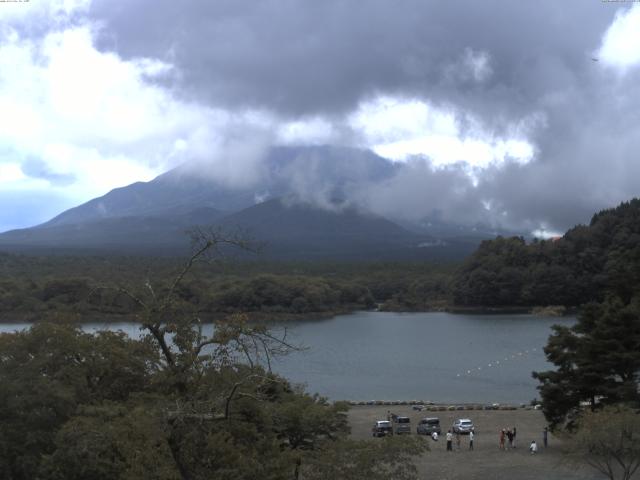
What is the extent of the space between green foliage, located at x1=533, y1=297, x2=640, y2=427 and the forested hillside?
43.8 meters

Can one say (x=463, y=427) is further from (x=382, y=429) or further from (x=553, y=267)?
(x=553, y=267)

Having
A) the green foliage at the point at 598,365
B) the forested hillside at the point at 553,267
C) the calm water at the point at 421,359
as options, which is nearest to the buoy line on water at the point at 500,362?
the calm water at the point at 421,359

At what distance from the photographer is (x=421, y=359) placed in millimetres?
34719

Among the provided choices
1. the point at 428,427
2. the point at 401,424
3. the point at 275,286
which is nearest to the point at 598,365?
the point at 428,427

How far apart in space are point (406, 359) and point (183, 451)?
2983cm

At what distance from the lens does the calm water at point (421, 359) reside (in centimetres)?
2742

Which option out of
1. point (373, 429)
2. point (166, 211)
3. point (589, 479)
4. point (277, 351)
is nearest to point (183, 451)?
point (277, 351)

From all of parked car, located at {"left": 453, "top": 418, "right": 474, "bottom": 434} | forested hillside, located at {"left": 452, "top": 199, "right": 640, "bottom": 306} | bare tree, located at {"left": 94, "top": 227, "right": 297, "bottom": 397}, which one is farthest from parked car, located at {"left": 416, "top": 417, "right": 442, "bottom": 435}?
forested hillside, located at {"left": 452, "top": 199, "right": 640, "bottom": 306}

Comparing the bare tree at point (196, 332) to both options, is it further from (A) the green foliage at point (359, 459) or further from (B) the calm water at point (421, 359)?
A: (B) the calm water at point (421, 359)

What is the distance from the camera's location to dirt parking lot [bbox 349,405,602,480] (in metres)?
14.5

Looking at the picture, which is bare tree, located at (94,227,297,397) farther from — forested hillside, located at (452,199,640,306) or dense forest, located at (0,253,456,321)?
forested hillside, located at (452,199,640,306)

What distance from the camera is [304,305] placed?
5856 cm

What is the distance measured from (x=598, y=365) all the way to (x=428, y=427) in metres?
5.19

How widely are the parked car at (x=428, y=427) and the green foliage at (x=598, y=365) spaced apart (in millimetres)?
3460
